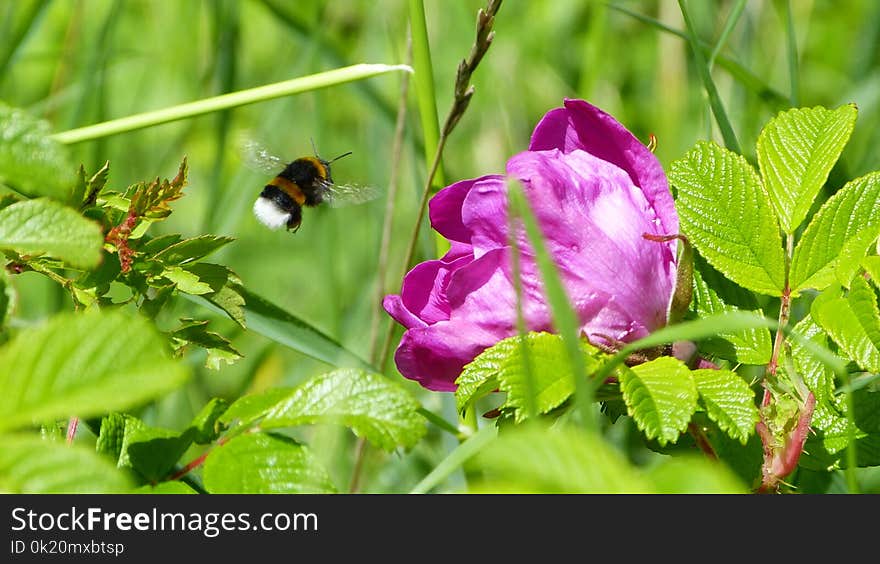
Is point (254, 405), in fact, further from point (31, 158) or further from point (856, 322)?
point (856, 322)

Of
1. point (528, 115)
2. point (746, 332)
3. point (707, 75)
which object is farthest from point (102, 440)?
point (528, 115)

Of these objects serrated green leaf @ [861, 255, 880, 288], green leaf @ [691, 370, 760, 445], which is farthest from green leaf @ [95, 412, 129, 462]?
serrated green leaf @ [861, 255, 880, 288]

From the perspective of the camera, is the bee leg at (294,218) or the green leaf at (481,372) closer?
the green leaf at (481,372)

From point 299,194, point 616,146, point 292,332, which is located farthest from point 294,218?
point 616,146

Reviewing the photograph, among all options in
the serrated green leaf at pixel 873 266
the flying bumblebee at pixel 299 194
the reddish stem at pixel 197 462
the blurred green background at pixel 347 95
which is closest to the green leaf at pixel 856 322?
the serrated green leaf at pixel 873 266

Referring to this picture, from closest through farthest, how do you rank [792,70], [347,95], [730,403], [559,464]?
1. [559,464]
2. [730,403]
3. [792,70]
4. [347,95]

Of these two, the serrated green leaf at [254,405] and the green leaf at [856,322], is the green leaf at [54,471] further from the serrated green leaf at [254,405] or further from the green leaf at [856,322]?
the green leaf at [856,322]
